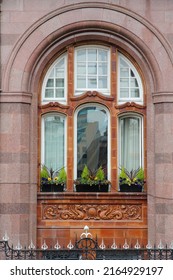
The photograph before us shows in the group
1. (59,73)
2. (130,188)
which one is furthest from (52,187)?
(59,73)

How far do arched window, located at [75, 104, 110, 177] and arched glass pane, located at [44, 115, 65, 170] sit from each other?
1.31ft

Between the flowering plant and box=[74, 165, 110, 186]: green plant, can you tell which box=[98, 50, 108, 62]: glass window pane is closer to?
box=[74, 165, 110, 186]: green plant

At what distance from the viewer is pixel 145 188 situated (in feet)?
66.3

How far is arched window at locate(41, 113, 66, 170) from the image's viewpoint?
20.5 m

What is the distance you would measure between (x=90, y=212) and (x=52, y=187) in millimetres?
1166

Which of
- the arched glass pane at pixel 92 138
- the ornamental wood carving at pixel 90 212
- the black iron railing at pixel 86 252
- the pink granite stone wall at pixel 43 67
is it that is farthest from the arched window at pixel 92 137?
the black iron railing at pixel 86 252

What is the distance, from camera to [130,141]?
20562 mm

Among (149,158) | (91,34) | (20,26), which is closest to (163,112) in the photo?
(149,158)

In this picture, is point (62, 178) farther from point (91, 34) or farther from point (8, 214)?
point (91, 34)

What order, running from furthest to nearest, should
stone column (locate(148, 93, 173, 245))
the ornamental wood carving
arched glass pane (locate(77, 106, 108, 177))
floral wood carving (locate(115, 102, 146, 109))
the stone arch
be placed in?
arched glass pane (locate(77, 106, 108, 177)), floral wood carving (locate(115, 102, 146, 109)), the ornamental wood carving, the stone arch, stone column (locate(148, 93, 173, 245))

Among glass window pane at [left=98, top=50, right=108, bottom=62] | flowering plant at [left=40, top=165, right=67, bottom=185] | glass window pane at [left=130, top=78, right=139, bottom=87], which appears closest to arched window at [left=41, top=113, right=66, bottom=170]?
flowering plant at [left=40, top=165, right=67, bottom=185]

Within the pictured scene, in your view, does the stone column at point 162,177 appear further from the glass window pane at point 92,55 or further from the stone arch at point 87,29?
the glass window pane at point 92,55

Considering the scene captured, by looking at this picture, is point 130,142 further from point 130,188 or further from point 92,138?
point 130,188
